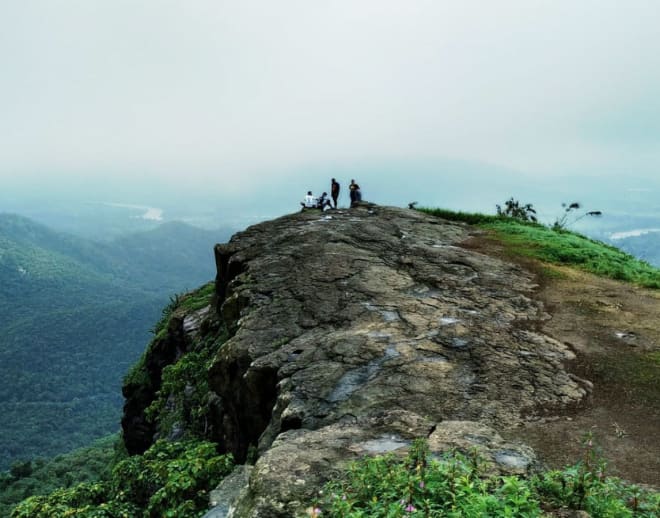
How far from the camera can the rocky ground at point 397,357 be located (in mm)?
6137

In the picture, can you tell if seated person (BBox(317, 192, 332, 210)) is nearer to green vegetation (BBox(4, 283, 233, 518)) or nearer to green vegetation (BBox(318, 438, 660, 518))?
green vegetation (BBox(4, 283, 233, 518))

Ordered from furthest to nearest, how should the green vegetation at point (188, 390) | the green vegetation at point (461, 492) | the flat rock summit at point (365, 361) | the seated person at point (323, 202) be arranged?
1. the seated person at point (323, 202)
2. the green vegetation at point (188, 390)
3. the flat rock summit at point (365, 361)
4. the green vegetation at point (461, 492)

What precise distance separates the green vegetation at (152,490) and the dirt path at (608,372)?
5.10 m

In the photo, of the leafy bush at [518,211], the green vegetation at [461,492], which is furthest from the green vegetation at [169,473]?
the leafy bush at [518,211]

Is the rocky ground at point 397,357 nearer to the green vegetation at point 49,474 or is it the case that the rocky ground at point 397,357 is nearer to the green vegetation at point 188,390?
the green vegetation at point 188,390

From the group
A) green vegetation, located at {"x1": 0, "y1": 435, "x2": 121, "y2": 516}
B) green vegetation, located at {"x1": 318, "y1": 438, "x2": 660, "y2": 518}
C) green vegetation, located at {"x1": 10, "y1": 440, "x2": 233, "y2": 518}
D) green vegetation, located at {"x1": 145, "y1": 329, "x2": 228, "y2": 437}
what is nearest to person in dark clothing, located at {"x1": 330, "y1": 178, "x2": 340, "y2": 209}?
green vegetation, located at {"x1": 145, "y1": 329, "x2": 228, "y2": 437}

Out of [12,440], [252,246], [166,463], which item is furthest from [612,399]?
[12,440]

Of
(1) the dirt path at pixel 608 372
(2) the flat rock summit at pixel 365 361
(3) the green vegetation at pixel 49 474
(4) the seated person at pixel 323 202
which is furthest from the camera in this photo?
(3) the green vegetation at pixel 49 474

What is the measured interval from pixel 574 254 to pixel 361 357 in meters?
11.5

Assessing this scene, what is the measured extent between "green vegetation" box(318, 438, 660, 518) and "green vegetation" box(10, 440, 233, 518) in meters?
3.91

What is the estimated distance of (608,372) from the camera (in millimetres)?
8648

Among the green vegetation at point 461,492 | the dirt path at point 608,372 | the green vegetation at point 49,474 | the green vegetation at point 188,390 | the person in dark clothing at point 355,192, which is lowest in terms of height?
the green vegetation at point 49,474

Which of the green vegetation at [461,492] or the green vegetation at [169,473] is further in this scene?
the green vegetation at [169,473]

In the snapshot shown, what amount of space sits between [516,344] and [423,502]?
594cm
